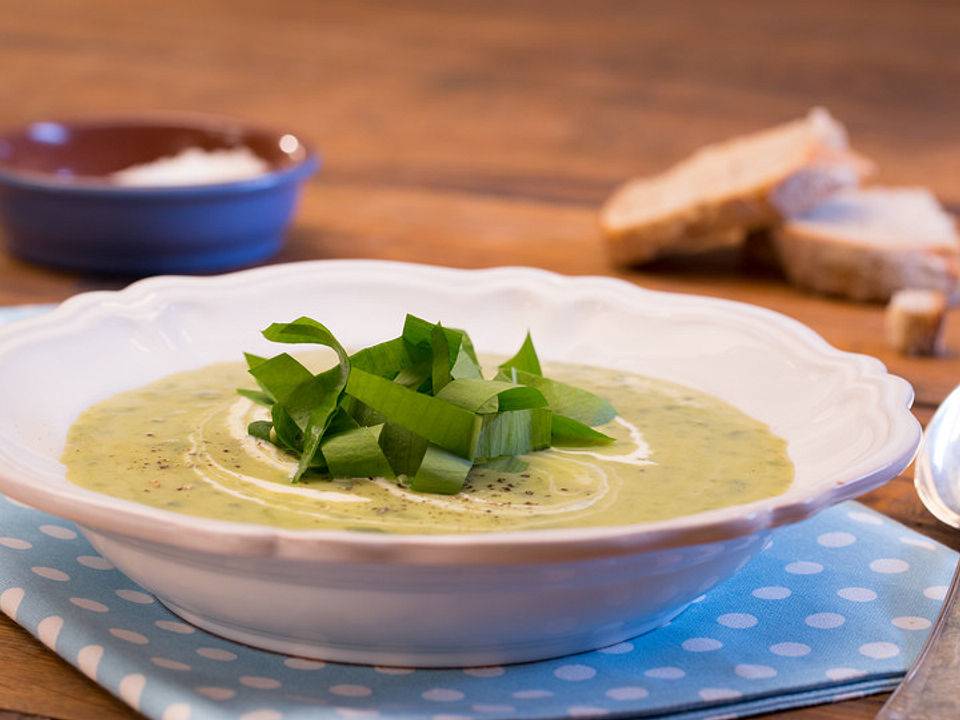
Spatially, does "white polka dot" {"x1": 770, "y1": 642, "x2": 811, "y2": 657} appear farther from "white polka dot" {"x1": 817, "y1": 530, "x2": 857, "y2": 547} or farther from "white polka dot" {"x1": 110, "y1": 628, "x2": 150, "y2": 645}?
"white polka dot" {"x1": 110, "y1": 628, "x2": 150, "y2": 645}

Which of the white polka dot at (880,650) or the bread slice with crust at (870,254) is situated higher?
the bread slice with crust at (870,254)

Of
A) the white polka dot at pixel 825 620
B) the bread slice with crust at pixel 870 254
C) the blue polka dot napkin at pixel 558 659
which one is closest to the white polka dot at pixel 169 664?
the blue polka dot napkin at pixel 558 659

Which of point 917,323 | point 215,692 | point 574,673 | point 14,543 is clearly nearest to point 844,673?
point 574,673

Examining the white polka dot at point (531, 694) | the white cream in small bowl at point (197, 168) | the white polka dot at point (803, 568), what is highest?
the white cream in small bowl at point (197, 168)

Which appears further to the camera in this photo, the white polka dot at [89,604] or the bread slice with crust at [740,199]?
the bread slice with crust at [740,199]

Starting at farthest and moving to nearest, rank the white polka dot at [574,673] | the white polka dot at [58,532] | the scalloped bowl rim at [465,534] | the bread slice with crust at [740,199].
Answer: the bread slice with crust at [740,199] → the white polka dot at [58,532] → the white polka dot at [574,673] → the scalloped bowl rim at [465,534]

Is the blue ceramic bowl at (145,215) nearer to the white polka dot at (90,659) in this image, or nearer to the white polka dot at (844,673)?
the white polka dot at (90,659)

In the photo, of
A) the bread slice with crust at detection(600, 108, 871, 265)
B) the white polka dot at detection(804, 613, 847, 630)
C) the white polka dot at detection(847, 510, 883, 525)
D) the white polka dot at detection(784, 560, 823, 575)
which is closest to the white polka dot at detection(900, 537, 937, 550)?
the white polka dot at detection(847, 510, 883, 525)
